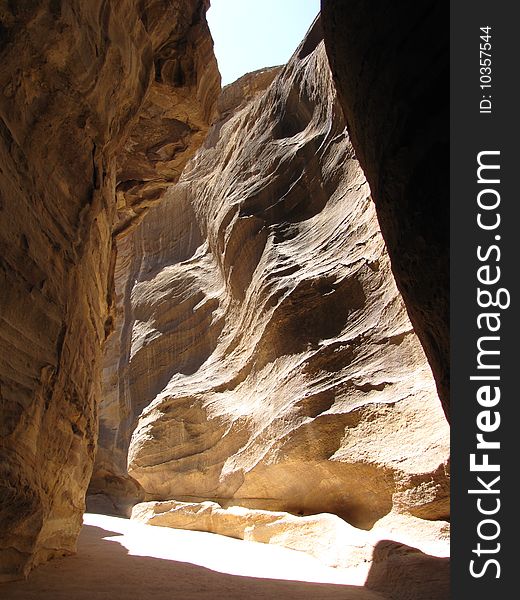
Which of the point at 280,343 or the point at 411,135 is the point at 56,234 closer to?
the point at 411,135

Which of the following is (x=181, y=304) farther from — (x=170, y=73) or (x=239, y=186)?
(x=170, y=73)

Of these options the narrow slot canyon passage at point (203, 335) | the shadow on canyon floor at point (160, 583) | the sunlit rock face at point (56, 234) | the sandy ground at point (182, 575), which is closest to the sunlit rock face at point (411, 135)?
the narrow slot canyon passage at point (203, 335)

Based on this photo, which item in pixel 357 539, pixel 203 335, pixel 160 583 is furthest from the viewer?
pixel 203 335

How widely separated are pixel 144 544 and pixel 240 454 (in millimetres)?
2761

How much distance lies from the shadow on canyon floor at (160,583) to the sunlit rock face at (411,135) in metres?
2.00

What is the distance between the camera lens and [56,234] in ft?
14.6

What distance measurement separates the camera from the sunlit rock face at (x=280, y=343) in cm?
725

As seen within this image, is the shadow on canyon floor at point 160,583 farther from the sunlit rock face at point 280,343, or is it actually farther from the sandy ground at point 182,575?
the sunlit rock face at point 280,343

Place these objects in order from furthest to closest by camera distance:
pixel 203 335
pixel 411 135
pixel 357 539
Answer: pixel 203 335 → pixel 357 539 → pixel 411 135

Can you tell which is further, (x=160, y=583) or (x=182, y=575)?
(x=182, y=575)

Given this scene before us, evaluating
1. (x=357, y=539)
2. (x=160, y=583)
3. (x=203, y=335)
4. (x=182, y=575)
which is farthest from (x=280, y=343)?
(x=160, y=583)

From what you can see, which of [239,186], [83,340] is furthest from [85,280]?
[239,186]

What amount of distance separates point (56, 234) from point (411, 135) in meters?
2.92

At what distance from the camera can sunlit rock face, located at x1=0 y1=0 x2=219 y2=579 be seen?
3615 mm
